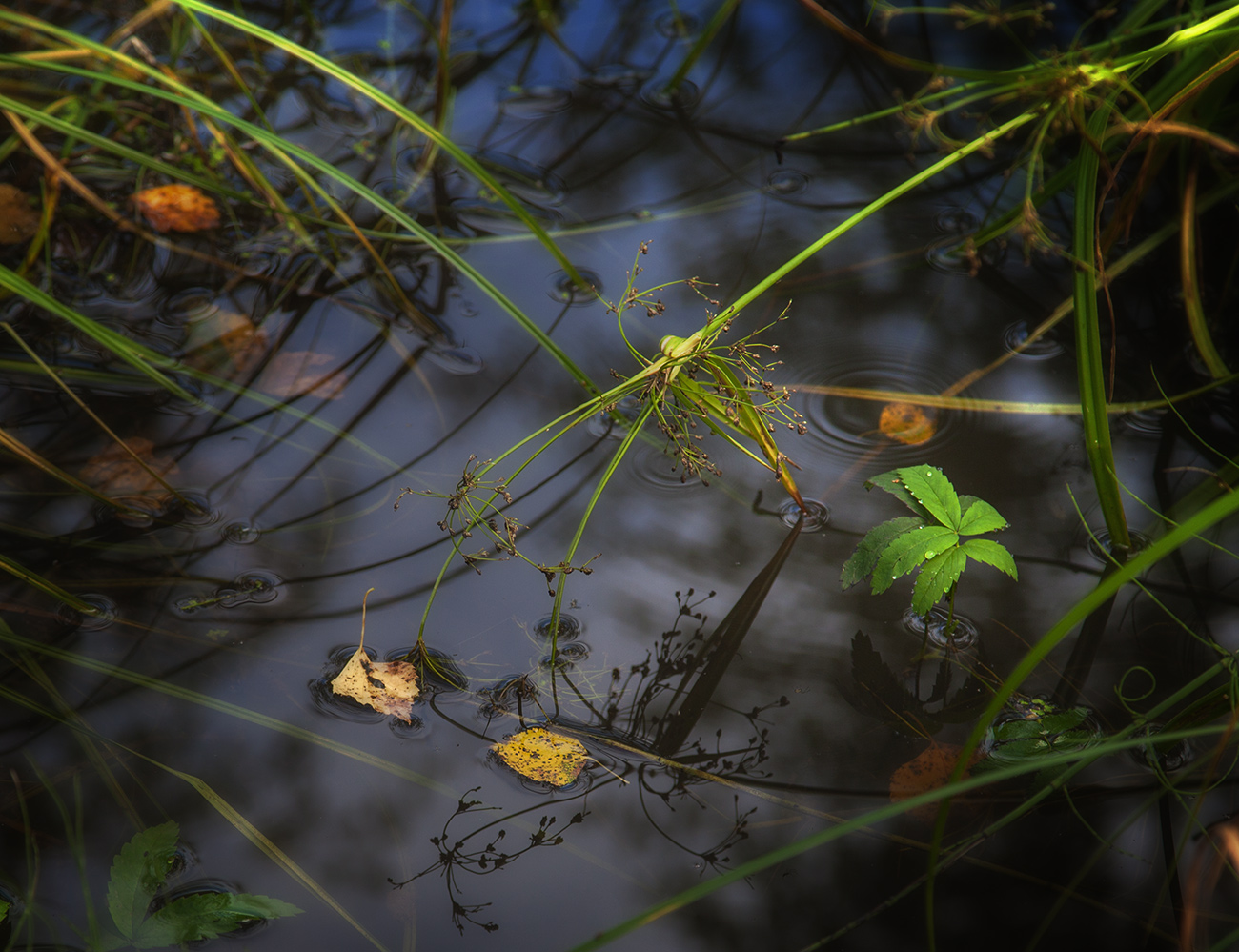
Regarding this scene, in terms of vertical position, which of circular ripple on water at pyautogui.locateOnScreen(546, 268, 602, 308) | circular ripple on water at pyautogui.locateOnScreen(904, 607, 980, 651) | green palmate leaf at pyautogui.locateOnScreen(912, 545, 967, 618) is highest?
circular ripple on water at pyautogui.locateOnScreen(546, 268, 602, 308)

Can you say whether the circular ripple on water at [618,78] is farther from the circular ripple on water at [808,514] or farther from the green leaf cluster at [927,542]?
the green leaf cluster at [927,542]

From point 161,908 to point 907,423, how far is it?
58.6 inches

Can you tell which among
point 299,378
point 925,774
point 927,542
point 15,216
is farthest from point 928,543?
point 15,216

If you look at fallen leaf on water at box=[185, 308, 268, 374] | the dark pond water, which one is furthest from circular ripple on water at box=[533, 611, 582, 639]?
fallen leaf on water at box=[185, 308, 268, 374]

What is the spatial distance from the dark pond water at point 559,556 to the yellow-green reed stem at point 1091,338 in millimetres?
134

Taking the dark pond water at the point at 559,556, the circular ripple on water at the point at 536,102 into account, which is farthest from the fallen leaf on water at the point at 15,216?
the circular ripple on water at the point at 536,102

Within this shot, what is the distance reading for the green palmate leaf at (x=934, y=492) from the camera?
1.29 m

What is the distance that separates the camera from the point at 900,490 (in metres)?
1.34

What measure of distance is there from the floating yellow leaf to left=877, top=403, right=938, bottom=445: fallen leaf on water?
2.85 feet

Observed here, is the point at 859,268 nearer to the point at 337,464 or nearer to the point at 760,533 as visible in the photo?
the point at 760,533

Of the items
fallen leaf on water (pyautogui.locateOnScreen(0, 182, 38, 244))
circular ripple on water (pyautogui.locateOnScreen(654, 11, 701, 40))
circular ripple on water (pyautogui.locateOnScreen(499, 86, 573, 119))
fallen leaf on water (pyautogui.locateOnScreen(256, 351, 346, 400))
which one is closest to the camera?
fallen leaf on water (pyautogui.locateOnScreen(256, 351, 346, 400))

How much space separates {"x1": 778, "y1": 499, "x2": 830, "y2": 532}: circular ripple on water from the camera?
152 centimetres

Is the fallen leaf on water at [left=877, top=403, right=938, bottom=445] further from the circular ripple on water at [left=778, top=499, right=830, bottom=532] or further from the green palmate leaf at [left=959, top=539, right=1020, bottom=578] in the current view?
the green palmate leaf at [left=959, top=539, right=1020, bottom=578]

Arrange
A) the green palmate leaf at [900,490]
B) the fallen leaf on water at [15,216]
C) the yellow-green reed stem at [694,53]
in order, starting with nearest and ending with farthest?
the green palmate leaf at [900,490]
the fallen leaf on water at [15,216]
the yellow-green reed stem at [694,53]
